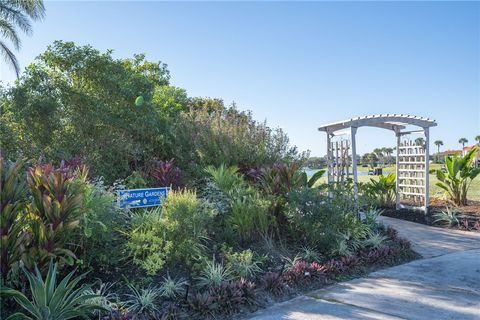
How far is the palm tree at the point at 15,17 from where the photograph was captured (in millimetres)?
18797

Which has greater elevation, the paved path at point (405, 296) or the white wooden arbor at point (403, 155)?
the white wooden arbor at point (403, 155)

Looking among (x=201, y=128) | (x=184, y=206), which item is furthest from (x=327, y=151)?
(x=184, y=206)

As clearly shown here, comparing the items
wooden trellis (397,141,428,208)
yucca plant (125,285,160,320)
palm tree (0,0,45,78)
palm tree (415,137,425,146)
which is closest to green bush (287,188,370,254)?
yucca plant (125,285,160,320)

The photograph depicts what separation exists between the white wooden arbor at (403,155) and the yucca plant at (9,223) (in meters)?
6.11

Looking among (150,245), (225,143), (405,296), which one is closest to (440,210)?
(225,143)

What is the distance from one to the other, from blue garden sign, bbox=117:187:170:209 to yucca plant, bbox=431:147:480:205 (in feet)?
26.1

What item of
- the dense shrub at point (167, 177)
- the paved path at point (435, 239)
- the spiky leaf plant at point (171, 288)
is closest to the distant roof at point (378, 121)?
the paved path at point (435, 239)

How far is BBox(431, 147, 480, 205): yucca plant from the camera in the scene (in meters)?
10.1

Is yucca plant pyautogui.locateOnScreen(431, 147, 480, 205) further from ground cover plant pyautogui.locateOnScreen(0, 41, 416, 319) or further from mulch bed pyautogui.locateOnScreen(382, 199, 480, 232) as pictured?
ground cover plant pyautogui.locateOnScreen(0, 41, 416, 319)

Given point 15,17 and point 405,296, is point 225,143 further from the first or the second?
point 15,17

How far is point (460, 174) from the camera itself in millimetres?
10234

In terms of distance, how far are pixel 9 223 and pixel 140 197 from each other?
235 centimetres

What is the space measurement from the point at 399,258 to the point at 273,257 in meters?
2.13

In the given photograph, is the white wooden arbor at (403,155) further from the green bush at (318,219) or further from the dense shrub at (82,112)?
the dense shrub at (82,112)
